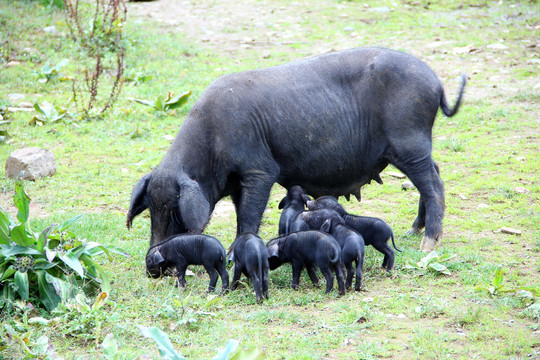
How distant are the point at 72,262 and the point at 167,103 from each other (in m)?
5.72

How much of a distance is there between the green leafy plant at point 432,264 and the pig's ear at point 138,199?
8.34 feet

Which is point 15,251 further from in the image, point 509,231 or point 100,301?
point 509,231

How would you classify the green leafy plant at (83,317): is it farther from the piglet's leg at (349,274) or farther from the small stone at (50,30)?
the small stone at (50,30)

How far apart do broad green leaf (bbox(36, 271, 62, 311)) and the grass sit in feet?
0.72

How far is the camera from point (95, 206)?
750 centimetres

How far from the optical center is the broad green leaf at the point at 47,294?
188 inches

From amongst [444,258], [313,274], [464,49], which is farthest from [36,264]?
[464,49]

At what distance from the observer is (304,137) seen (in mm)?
6312

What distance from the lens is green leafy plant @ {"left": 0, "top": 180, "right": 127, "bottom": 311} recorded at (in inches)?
187

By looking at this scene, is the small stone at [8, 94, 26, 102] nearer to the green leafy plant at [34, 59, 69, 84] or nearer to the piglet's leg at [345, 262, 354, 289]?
the green leafy plant at [34, 59, 69, 84]

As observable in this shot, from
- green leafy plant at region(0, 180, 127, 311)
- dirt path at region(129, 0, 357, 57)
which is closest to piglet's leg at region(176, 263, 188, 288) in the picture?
green leafy plant at region(0, 180, 127, 311)

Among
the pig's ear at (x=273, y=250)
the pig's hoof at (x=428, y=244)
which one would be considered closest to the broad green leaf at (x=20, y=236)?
the pig's ear at (x=273, y=250)

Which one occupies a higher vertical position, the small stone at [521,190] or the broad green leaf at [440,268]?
the broad green leaf at [440,268]

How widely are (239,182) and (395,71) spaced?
6.34 ft
